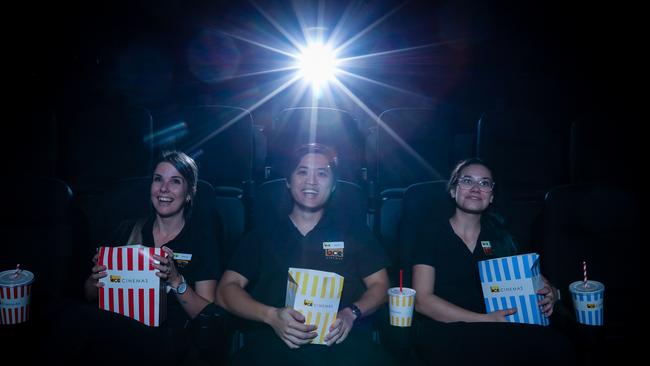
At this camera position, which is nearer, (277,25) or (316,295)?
(316,295)

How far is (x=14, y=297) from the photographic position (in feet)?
5.80

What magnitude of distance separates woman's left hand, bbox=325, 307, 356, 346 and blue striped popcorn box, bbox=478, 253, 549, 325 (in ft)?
1.77

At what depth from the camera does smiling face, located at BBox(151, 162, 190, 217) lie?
2248 millimetres

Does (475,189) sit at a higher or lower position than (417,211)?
higher

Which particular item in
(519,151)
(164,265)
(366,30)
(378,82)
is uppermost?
(366,30)

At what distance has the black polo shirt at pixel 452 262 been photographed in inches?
88.7

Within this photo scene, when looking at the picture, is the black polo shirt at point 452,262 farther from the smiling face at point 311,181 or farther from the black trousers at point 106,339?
the black trousers at point 106,339

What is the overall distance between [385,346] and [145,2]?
4834 mm

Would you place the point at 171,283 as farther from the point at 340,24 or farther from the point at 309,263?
the point at 340,24

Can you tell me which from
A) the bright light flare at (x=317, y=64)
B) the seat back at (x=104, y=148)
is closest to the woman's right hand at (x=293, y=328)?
the seat back at (x=104, y=148)

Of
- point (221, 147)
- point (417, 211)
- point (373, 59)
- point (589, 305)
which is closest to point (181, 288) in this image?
point (417, 211)

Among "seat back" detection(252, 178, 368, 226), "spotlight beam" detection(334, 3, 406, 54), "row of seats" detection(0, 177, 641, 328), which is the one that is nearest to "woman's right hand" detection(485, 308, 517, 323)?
"row of seats" detection(0, 177, 641, 328)

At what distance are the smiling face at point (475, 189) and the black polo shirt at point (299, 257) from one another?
0.44 m

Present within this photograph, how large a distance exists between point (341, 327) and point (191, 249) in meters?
0.75
